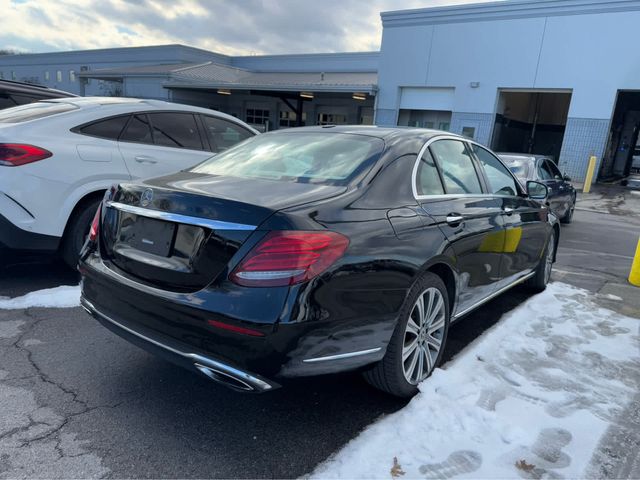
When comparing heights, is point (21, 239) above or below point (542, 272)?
above

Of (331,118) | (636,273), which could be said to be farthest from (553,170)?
(331,118)

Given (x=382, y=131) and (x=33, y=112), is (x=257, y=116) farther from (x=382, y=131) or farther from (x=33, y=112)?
(x=382, y=131)

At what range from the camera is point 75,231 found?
4.16 metres

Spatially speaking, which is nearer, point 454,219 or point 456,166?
point 454,219

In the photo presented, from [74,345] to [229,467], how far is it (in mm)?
1694

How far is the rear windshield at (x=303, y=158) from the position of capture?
2.71 metres

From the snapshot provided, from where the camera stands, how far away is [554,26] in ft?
61.1

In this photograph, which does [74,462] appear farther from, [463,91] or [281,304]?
[463,91]

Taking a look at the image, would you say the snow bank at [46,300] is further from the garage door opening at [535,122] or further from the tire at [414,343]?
the garage door opening at [535,122]

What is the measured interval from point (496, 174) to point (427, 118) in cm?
1971

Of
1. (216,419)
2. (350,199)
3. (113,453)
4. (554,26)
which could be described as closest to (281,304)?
(350,199)

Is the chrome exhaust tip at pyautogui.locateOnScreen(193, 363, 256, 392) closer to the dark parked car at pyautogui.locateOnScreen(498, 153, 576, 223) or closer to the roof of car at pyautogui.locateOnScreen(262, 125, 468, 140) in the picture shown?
the roof of car at pyautogui.locateOnScreen(262, 125, 468, 140)

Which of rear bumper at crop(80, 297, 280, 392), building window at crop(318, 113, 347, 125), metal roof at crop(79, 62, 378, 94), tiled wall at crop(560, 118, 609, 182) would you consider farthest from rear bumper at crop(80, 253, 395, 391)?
building window at crop(318, 113, 347, 125)

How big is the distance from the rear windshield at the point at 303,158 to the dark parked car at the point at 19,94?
14.1 ft
